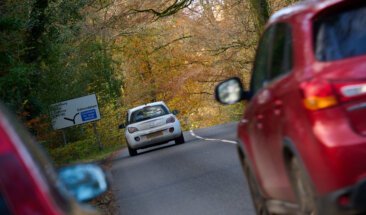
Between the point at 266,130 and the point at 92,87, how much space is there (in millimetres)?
40222

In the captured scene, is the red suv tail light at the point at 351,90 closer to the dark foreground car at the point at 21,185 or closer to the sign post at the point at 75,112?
A: the dark foreground car at the point at 21,185

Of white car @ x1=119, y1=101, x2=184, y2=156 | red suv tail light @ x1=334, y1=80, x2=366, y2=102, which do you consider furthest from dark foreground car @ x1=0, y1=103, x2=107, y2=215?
white car @ x1=119, y1=101, x2=184, y2=156

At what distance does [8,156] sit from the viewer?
204 centimetres

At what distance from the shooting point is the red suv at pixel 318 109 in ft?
13.3

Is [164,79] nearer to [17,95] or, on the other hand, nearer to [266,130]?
[17,95]

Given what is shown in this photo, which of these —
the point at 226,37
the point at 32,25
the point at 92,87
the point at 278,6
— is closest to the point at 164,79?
the point at 92,87

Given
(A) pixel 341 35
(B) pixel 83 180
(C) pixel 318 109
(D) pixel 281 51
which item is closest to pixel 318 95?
(C) pixel 318 109

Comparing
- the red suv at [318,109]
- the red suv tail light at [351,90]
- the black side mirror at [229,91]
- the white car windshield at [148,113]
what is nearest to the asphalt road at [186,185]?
the black side mirror at [229,91]

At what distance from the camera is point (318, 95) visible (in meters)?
4.20

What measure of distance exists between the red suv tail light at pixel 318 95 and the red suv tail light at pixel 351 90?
41 millimetres

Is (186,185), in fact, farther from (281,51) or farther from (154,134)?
(154,134)

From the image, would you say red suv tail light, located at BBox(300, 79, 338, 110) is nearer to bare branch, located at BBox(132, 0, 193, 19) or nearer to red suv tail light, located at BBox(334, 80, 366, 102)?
red suv tail light, located at BBox(334, 80, 366, 102)

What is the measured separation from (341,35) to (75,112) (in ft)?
97.3

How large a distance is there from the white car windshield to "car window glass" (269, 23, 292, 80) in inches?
762
